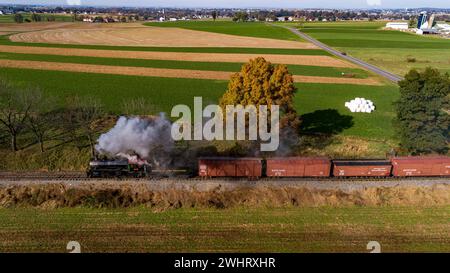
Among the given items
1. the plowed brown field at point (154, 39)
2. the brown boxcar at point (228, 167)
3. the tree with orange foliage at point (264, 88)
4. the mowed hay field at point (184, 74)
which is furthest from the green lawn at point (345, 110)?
the plowed brown field at point (154, 39)

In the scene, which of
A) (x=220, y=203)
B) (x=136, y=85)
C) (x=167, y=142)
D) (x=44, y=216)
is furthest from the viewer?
(x=136, y=85)

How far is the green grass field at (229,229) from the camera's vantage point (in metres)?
24.8

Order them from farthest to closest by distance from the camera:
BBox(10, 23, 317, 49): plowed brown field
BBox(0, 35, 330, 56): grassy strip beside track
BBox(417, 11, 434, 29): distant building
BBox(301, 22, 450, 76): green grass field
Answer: BBox(417, 11, 434, 29): distant building, BBox(10, 23, 317, 49): plowed brown field, BBox(0, 35, 330, 56): grassy strip beside track, BBox(301, 22, 450, 76): green grass field

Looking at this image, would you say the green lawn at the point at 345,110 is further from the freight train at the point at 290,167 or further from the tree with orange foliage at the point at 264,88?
the freight train at the point at 290,167

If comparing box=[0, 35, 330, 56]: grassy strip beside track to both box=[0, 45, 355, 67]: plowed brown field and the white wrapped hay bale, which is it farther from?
the white wrapped hay bale

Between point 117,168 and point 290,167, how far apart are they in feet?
51.3

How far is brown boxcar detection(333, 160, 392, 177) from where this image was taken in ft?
113

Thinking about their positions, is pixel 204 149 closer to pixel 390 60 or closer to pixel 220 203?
pixel 220 203

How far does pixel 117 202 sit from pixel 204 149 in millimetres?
12029

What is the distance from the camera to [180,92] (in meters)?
58.4

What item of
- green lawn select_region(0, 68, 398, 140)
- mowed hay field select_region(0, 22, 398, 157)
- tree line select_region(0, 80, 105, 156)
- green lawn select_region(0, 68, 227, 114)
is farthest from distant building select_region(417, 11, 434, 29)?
tree line select_region(0, 80, 105, 156)

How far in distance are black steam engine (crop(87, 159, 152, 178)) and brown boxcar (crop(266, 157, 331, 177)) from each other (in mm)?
11290

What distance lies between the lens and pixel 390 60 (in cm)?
9675
